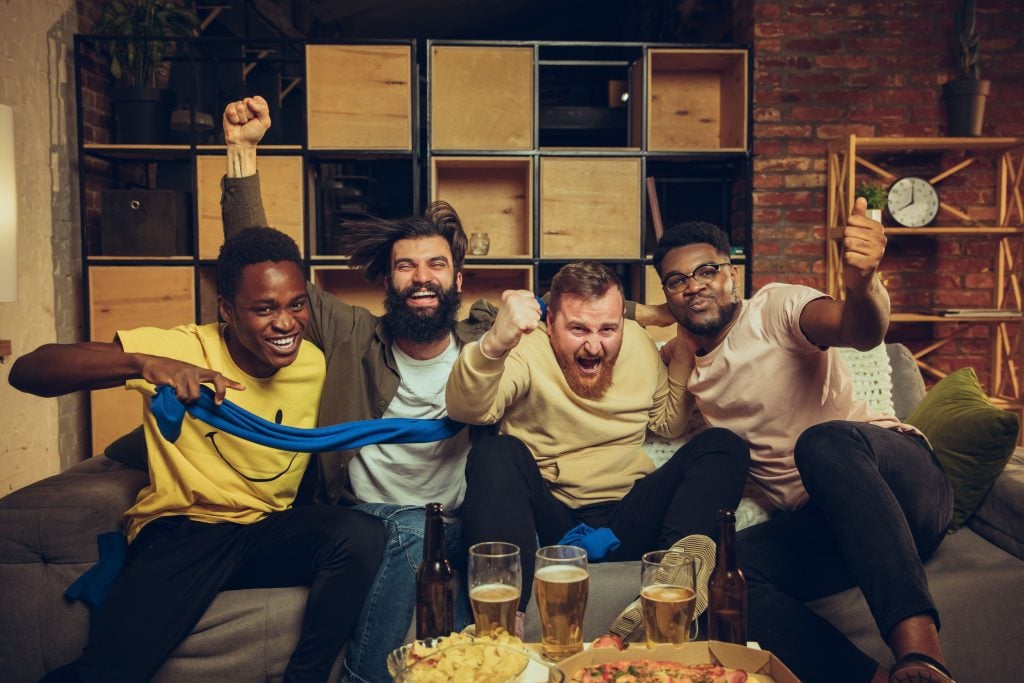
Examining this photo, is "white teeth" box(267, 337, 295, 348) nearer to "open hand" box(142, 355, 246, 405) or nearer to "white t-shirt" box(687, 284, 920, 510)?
"open hand" box(142, 355, 246, 405)

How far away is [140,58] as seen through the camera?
3967 millimetres

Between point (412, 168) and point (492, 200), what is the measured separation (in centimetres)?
46

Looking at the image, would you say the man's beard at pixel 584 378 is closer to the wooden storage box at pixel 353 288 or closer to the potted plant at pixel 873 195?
the wooden storage box at pixel 353 288

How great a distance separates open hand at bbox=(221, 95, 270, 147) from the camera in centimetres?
224

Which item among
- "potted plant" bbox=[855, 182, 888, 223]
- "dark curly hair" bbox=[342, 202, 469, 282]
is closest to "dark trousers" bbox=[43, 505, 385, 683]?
"dark curly hair" bbox=[342, 202, 469, 282]

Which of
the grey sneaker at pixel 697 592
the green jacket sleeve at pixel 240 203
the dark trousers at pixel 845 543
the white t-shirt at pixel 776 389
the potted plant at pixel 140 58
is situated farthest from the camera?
the potted plant at pixel 140 58

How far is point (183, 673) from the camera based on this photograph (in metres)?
1.75

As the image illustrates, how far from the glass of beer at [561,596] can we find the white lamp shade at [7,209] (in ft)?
5.75

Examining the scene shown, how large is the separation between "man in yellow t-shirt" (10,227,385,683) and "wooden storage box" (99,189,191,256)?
2136 mm

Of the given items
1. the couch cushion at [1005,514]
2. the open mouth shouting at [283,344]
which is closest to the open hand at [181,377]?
the open mouth shouting at [283,344]

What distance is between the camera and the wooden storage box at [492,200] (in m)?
4.29

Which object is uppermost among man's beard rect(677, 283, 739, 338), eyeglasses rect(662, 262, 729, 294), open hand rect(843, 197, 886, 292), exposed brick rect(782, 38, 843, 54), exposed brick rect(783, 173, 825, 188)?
exposed brick rect(782, 38, 843, 54)

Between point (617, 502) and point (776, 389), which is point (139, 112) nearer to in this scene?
point (617, 502)

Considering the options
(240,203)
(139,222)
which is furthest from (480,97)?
(240,203)
